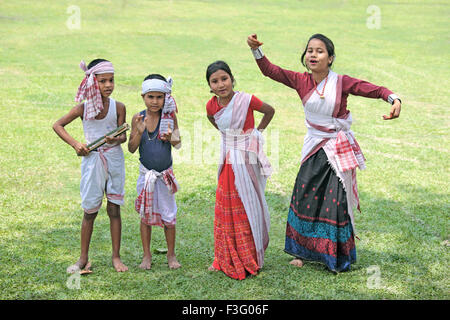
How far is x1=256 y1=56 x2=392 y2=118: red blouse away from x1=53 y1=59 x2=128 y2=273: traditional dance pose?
1452 mm

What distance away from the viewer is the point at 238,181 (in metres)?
5.34

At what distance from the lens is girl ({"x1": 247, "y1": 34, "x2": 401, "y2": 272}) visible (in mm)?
5320

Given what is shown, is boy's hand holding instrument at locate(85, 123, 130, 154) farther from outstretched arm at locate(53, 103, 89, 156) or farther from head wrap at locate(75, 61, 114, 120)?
head wrap at locate(75, 61, 114, 120)

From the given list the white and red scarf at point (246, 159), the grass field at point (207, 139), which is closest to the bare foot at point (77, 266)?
the grass field at point (207, 139)

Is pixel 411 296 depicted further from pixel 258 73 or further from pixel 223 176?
pixel 258 73

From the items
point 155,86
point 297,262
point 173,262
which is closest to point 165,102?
point 155,86

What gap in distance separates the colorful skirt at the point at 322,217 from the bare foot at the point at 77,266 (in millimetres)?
2058

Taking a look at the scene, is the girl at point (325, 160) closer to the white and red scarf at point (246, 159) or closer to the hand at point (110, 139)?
the white and red scarf at point (246, 159)

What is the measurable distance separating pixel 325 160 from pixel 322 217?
55cm

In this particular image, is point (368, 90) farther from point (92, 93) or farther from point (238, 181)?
point (92, 93)
